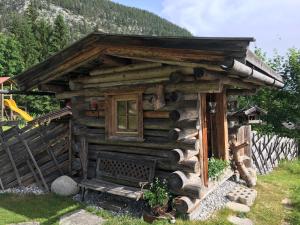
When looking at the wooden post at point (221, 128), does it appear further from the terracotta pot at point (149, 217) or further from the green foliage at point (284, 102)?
the green foliage at point (284, 102)

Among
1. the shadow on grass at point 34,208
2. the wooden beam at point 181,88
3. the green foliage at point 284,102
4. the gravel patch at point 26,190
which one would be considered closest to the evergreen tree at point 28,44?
the green foliage at point 284,102

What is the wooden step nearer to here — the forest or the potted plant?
the potted plant

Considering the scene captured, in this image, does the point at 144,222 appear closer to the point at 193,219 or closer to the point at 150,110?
the point at 193,219

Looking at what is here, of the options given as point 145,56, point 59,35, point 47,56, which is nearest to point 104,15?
point 59,35

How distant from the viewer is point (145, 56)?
7.32m

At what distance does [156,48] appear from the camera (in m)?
6.95

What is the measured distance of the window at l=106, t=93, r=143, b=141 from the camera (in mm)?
7961

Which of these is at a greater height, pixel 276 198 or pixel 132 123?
pixel 132 123

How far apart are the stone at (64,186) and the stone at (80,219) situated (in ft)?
4.58

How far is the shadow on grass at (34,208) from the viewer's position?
7195 millimetres

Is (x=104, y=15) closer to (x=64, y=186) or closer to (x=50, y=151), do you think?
(x=50, y=151)

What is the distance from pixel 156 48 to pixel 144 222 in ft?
12.3

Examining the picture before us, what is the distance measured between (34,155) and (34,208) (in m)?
2.26

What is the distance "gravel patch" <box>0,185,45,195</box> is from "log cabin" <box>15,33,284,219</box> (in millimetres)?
1194
